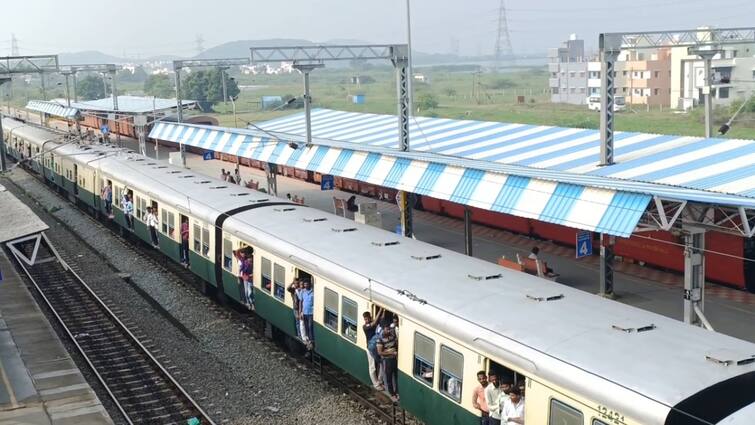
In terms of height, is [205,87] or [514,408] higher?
[205,87]

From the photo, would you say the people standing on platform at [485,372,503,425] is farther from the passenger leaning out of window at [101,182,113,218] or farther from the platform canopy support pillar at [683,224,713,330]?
the passenger leaning out of window at [101,182,113,218]

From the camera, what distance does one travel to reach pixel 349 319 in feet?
47.5

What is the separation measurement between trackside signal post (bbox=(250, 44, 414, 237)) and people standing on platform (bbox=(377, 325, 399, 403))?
13.3 metres

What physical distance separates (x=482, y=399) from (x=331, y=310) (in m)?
4.68

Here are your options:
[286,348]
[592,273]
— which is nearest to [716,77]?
[592,273]

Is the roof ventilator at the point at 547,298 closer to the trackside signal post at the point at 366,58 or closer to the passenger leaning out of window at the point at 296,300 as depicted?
the passenger leaning out of window at the point at 296,300

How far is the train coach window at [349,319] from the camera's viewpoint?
47.0 ft

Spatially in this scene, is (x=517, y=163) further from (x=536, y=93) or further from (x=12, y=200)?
(x=536, y=93)

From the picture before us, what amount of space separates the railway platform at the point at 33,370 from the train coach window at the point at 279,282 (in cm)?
380

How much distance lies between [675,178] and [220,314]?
11.0 metres

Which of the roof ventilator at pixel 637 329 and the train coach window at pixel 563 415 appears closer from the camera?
the train coach window at pixel 563 415

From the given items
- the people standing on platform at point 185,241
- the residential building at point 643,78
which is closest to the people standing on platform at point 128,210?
the people standing on platform at point 185,241

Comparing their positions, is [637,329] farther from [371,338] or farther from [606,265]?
[606,265]

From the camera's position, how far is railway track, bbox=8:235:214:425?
16.0m
